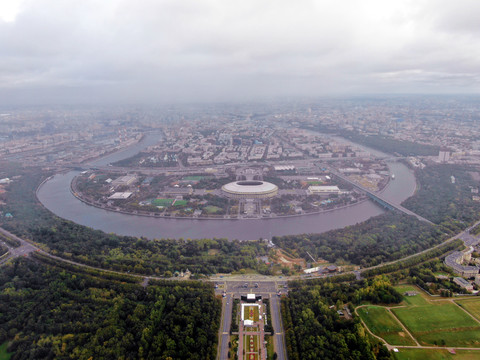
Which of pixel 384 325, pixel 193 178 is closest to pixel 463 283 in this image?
pixel 384 325

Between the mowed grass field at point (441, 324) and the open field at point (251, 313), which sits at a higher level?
the mowed grass field at point (441, 324)

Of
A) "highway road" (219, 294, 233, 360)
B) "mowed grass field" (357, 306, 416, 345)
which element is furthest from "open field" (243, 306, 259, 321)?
"mowed grass field" (357, 306, 416, 345)

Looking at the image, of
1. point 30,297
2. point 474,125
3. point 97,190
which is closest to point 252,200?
point 97,190

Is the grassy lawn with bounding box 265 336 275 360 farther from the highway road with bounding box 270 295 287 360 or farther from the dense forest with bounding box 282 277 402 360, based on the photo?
the dense forest with bounding box 282 277 402 360

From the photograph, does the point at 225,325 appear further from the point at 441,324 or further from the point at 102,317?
the point at 441,324

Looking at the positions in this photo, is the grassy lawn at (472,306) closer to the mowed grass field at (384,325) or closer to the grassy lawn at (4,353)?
the mowed grass field at (384,325)

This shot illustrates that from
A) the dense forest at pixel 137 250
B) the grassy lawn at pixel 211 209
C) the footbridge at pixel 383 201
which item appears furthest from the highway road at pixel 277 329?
the footbridge at pixel 383 201

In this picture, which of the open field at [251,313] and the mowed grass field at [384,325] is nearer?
the mowed grass field at [384,325]
